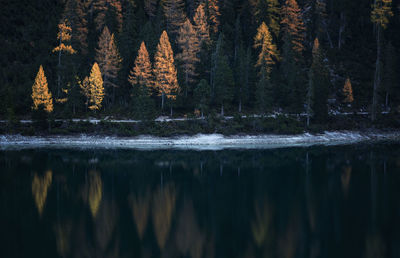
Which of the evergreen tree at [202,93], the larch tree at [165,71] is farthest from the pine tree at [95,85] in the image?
the evergreen tree at [202,93]

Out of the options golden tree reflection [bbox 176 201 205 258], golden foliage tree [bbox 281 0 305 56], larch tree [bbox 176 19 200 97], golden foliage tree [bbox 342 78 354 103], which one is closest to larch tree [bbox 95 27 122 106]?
larch tree [bbox 176 19 200 97]

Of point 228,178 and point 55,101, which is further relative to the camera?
point 55,101

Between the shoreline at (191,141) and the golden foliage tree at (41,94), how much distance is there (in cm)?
459

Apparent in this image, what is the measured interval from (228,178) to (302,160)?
1191 cm

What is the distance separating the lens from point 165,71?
189ft

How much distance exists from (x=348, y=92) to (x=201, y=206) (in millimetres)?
48539

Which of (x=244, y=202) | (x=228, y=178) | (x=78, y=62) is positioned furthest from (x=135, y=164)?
(x=78, y=62)

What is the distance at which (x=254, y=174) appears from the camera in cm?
3419

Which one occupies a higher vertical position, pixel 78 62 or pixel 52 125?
pixel 78 62

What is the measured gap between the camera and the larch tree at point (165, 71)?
5709 cm

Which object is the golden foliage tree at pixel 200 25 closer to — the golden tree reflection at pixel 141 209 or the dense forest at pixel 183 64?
the dense forest at pixel 183 64

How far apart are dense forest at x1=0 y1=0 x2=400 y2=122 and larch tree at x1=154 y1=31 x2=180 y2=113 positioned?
154mm

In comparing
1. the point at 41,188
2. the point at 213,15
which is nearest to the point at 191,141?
the point at 41,188

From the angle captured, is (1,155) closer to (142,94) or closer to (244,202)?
(142,94)
